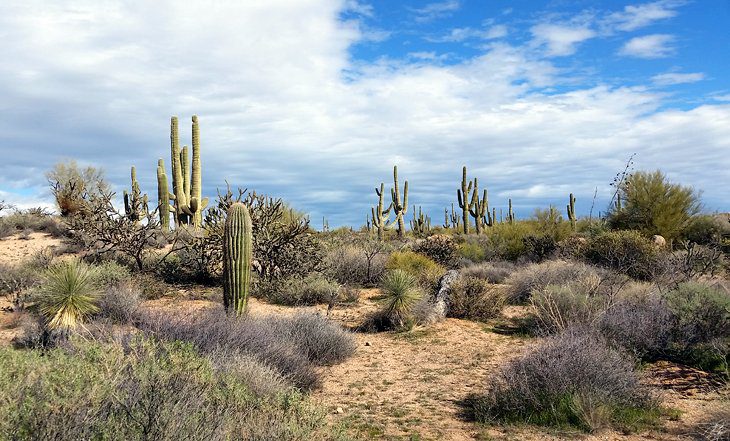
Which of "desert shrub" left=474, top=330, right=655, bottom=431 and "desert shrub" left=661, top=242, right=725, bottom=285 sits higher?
"desert shrub" left=661, top=242, right=725, bottom=285

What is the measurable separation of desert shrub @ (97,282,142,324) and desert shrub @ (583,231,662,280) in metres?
12.2

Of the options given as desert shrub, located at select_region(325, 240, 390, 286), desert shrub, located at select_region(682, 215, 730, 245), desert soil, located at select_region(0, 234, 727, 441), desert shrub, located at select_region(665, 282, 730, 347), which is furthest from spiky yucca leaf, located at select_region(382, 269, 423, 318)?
desert shrub, located at select_region(682, 215, 730, 245)

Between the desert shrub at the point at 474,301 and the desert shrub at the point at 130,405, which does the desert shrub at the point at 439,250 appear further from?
the desert shrub at the point at 130,405

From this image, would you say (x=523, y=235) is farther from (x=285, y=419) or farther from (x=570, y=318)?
(x=285, y=419)

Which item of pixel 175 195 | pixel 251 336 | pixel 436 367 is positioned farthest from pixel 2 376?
pixel 175 195

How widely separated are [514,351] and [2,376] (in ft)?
25.7

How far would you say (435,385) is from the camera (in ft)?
25.7

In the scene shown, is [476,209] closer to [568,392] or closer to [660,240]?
[660,240]

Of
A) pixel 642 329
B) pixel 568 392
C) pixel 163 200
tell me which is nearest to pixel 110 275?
pixel 163 200

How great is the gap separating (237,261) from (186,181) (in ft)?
43.6

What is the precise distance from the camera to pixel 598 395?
19.8 ft

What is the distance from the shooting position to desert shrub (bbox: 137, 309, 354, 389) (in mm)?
7234

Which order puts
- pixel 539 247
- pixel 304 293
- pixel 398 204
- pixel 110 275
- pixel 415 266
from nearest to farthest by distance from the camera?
1. pixel 110 275
2. pixel 304 293
3. pixel 415 266
4. pixel 539 247
5. pixel 398 204

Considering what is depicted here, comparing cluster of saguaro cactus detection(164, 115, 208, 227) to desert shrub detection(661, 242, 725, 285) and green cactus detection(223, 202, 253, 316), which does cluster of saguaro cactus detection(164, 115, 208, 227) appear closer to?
green cactus detection(223, 202, 253, 316)
